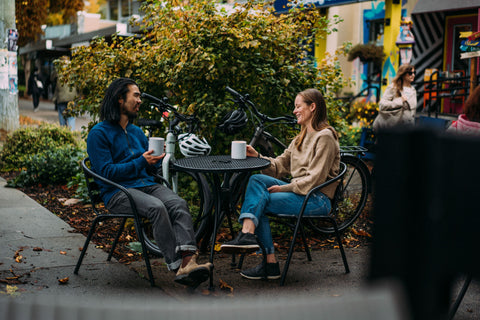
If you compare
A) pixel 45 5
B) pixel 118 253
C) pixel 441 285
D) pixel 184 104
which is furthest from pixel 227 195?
pixel 45 5

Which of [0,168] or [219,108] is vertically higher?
[219,108]

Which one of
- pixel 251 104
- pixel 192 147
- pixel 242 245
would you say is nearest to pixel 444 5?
pixel 251 104

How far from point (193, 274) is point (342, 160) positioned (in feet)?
8.05

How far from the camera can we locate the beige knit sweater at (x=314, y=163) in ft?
13.9

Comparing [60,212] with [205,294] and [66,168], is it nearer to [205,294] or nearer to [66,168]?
[66,168]

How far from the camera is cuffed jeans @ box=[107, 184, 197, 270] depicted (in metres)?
3.96

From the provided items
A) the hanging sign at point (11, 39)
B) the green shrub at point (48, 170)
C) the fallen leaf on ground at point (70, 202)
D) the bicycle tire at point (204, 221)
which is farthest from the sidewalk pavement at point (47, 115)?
the bicycle tire at point (204, 221)

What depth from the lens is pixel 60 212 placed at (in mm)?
6551

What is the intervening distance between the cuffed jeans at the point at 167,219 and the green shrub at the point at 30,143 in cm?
520

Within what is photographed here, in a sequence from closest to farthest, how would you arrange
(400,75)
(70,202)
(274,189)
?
(274,189), (70,202), (400,75)

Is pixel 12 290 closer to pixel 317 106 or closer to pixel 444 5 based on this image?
pixel 317 106

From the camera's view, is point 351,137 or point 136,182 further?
point 351,137

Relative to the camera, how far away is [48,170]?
807cm

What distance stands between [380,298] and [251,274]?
3.72 m
